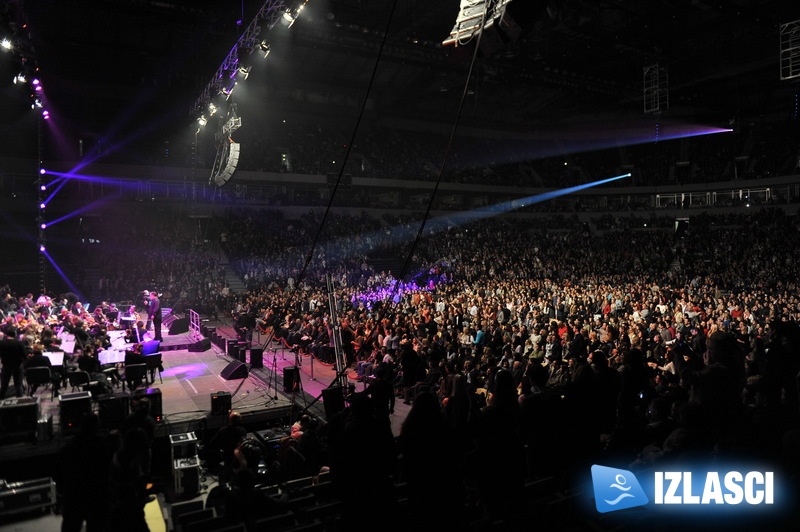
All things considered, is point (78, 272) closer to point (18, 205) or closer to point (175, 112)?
point (18, 205)

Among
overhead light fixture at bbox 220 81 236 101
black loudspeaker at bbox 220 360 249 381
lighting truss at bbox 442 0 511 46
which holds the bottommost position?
black loudspeaker at bbox 220 360 249 381

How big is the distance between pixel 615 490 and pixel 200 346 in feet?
39.8

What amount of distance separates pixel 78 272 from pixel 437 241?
18347 millimetres

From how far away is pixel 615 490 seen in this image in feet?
10.3

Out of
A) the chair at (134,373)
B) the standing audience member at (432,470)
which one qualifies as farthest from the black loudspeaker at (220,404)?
the standing audience member at (432,470)

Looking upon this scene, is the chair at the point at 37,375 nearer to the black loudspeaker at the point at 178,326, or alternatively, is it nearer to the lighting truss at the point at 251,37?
the black loudspeaker at the point at 178,326

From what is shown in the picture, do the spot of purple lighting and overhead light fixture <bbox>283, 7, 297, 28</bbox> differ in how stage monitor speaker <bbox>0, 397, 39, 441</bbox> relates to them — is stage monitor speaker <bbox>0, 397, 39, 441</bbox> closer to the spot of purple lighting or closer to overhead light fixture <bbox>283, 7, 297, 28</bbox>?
the spot of purple lighting

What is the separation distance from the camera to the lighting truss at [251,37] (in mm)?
11227

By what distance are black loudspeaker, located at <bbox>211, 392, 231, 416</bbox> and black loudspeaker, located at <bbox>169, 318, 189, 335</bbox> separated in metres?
8.08

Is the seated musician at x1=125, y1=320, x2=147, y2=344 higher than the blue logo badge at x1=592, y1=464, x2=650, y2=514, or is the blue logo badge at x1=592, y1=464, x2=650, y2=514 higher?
the seated musician at x1=125, y1=320, x2=147, y2=344

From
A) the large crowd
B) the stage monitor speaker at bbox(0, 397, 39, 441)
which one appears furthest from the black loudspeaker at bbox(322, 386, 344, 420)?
the stage monitor speaker at bbox(0, 397, 39, 441)

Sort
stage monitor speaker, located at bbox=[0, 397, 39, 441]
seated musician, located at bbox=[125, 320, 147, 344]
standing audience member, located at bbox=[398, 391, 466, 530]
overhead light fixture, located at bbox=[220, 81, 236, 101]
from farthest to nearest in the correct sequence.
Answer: overhead light fixture, located at bbox=[220, 81, 236, 101]
seated musician, located at bbox=[125, 320, 147, 344]
stage monitor speaker, located at bbox=[0, 397, 39, 441]
standing audience member, located at bbox=[398, 391, 466, 530]

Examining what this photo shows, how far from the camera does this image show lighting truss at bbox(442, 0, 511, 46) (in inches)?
174

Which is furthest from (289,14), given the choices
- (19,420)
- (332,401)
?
(19,420)
